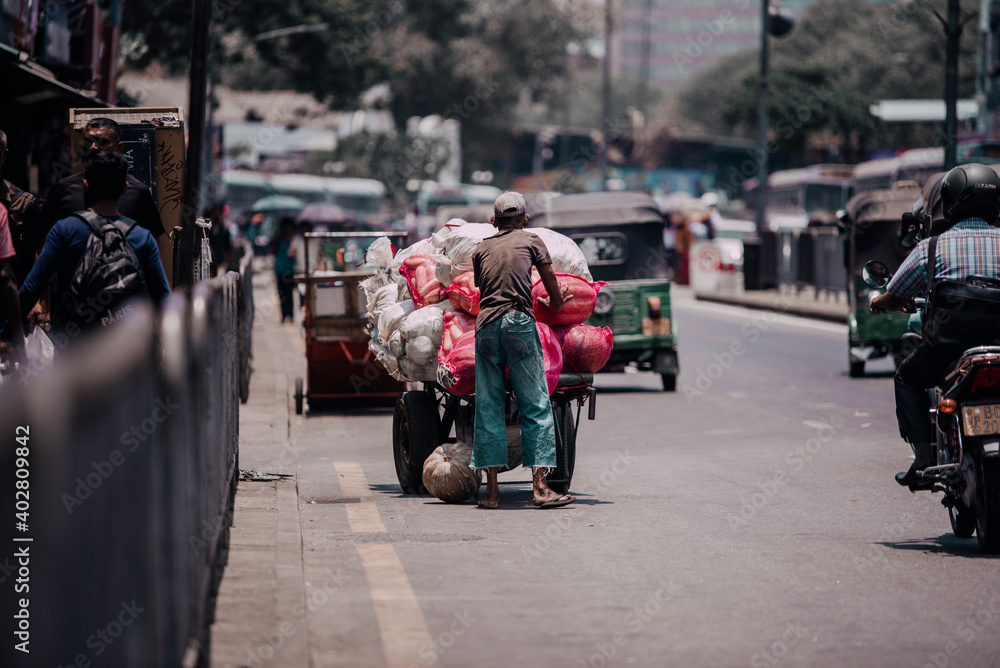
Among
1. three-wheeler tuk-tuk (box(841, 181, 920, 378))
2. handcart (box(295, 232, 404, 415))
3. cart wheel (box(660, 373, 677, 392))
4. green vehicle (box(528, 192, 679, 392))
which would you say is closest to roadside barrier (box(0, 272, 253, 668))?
handcart (box(295, 232, 404, 415))

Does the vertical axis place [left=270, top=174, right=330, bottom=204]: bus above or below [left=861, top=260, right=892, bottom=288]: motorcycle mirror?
above

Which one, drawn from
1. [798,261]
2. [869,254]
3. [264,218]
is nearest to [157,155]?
[869,254]

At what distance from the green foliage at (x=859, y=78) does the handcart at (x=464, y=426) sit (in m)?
51.1

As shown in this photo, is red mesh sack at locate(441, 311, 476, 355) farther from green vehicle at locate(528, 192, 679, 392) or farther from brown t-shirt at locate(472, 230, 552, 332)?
green vehicle at locate(528, 192, 679, 392)

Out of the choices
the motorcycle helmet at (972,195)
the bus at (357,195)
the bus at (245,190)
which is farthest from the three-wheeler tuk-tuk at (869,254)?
the bus at (357,195)

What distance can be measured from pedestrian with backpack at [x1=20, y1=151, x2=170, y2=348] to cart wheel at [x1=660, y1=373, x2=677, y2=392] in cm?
973

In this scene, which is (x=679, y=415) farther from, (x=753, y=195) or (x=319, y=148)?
(x=319, y=148)

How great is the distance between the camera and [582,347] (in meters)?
8.70

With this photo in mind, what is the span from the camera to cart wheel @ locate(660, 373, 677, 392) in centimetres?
1568

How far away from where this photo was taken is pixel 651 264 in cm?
1672

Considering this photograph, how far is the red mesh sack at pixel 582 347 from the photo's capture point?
28.5 feet

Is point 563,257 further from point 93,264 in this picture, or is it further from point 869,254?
point 869,254

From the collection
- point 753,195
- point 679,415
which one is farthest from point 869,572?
point 753,195

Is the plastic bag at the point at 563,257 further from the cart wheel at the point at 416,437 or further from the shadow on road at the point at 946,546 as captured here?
the shadow on road at the point at 946,546
